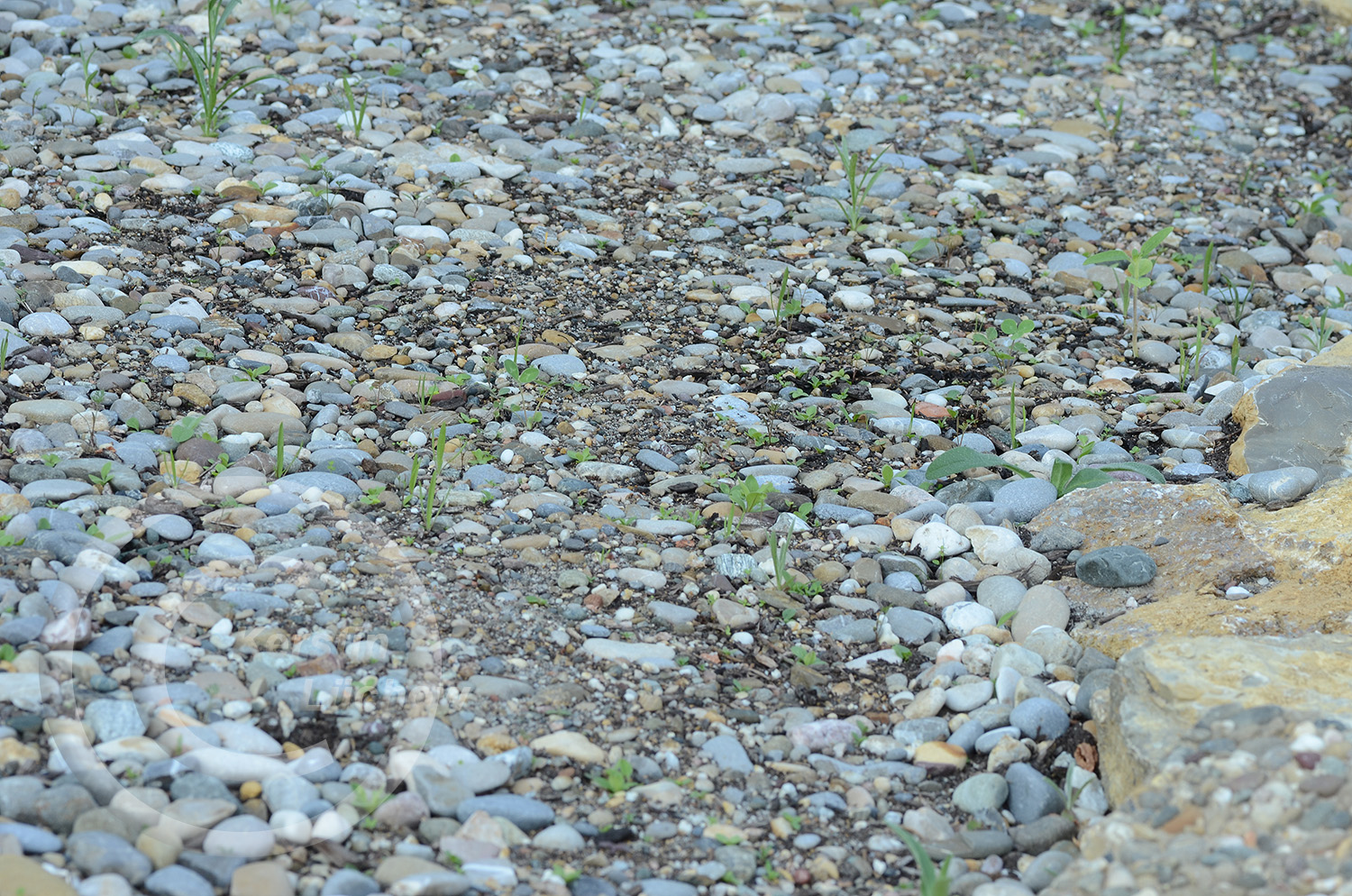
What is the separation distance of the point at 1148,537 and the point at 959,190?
225 cm

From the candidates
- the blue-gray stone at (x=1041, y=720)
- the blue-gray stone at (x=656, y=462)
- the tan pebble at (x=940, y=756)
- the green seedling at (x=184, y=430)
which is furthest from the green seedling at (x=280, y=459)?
the blue-gray stone at (x=1041, y=720)

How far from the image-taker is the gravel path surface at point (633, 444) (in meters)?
1.96

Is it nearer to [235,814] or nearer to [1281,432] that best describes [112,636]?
[235,814]

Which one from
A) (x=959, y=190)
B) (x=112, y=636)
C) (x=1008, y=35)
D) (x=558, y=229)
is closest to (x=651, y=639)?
(x=112, y=636)

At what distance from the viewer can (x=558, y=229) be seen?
13.7 feet

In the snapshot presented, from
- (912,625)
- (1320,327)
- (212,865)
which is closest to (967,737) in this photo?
(912,625)

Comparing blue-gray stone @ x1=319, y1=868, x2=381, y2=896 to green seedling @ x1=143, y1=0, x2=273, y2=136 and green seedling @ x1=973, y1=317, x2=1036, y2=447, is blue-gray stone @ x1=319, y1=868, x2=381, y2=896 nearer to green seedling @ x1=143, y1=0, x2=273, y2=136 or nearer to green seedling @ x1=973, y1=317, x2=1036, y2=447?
green seedling @ x1=973, y1=317, x2=1036, y2=447

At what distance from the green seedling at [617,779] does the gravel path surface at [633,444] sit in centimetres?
1

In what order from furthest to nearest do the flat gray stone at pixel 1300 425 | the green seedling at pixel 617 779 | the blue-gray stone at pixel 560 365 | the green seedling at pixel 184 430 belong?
the blue-gray stone at pixel 560 365, the flat gray stone at pixel 1300 425, the green seedling at pixel 184 430, the green seedling at pixel 617 779

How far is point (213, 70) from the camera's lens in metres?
4.44

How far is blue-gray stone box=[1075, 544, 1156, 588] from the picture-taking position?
2.66 meters

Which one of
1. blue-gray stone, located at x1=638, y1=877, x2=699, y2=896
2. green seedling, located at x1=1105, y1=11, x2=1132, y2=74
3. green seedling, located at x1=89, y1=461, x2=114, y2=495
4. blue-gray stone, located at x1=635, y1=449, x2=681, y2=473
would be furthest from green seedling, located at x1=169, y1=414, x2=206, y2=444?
green seedling, located at x1=1105, y1=11, x2=1132, y2=74

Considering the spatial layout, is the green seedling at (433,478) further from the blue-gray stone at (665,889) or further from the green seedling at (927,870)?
the green seedling at (927,870)

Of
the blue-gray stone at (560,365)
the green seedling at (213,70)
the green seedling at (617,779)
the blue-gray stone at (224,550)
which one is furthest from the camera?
the green seedling at (213,70)
